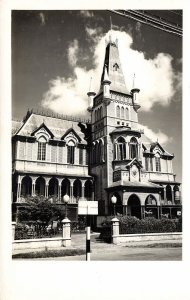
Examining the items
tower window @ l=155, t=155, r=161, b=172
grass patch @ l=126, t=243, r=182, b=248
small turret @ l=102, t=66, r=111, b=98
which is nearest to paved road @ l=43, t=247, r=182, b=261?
grass patch @ l=126, t=243, r=182, b=248

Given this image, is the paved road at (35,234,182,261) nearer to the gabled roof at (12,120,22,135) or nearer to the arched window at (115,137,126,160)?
the gabled roof at (12,120,22,135)

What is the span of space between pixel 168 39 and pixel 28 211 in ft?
40.5

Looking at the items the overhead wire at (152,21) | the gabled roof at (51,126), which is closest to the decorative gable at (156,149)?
the gabled roof at (51,126)

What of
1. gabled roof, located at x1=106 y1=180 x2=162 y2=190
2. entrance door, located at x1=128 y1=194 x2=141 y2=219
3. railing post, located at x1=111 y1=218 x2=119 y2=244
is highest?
gabled roof, located at x1=106 y1=180 x2=162 y2=190

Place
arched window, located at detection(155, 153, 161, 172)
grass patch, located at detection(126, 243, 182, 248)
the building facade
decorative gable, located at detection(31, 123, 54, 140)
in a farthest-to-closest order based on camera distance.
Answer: arched window, located at detection(155, 153, 161, 172) < decorative gable, located at detection(31, 123, 54, 140) < the building facade < grass patch, located at detection(126, 243, 182, 248)

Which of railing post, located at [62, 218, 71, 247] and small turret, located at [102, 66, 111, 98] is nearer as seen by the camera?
railing post, located at [62, 218, 71, 247]

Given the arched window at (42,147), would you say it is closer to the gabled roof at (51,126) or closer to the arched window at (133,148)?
the gabled roof at (51,126)

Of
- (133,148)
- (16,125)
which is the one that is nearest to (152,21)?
(16,125)

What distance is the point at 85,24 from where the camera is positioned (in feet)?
54.0

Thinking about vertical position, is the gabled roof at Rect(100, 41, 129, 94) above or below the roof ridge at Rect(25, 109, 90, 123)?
above

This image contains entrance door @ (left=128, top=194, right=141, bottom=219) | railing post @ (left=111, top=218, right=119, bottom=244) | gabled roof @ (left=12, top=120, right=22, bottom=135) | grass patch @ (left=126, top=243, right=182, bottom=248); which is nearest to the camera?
grass patch @ (left=126, top=243, right=182, bottom=248)

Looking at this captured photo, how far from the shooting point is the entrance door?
27703mm
